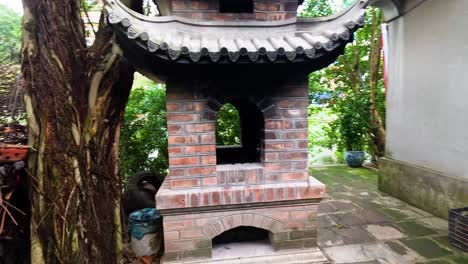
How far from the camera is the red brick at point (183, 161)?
8.82 feet

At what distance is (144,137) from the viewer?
5.41m

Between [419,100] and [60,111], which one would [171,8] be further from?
[419,100]

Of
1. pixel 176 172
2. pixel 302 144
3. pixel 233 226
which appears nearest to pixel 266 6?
pixel 302 144

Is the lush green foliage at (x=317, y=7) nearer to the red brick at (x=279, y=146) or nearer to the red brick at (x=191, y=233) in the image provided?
the red brick at (x=279, y=146)

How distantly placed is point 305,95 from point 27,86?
9.02 feet

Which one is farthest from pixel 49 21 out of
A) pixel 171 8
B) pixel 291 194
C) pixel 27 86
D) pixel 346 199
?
pixel 346 199

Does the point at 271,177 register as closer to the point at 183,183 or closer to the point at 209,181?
the point at 209,181

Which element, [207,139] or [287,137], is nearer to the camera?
[207,139]

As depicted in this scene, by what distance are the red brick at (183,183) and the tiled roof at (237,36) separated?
3.82 feet

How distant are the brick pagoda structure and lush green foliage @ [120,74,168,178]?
8.82 ft

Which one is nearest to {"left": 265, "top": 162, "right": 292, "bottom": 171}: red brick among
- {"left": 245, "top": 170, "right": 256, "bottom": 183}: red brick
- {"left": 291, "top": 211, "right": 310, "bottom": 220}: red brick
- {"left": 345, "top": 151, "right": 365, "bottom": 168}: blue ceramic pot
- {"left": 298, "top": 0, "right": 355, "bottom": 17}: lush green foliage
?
{"left": 245, "top": 170, "right": 256, "bottom": 183}: red brick

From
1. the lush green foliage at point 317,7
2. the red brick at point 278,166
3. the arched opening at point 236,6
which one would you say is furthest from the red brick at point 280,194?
the lush green foliage at point 317,7

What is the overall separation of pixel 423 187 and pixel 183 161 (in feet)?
13.5

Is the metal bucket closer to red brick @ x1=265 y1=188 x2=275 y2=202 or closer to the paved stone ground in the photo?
red brick @ x1=265 y1=188 x2=275 y2=202
